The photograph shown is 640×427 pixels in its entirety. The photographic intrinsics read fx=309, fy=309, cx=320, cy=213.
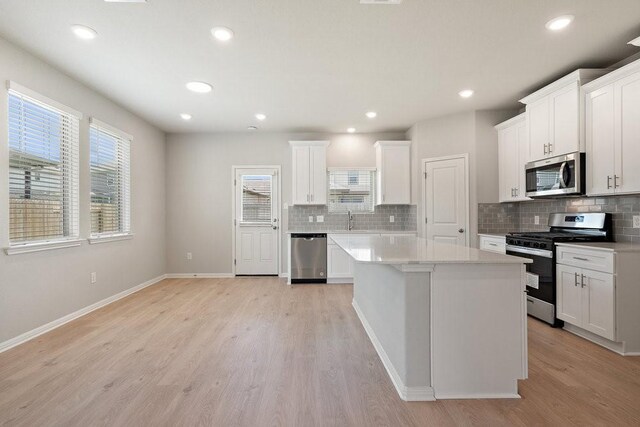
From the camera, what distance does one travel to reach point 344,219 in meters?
5.62

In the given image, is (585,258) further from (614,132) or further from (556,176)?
(614,132)

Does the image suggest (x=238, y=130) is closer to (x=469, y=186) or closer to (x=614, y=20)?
(x=469, y=186)

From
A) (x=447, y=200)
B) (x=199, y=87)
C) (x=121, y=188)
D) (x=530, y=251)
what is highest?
(x=199, y=87)

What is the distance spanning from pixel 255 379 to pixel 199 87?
3.12 m

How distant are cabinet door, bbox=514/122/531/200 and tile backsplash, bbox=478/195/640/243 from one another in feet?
0.99

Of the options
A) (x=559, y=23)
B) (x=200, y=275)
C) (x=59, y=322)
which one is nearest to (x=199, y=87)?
(x=59, y=322)

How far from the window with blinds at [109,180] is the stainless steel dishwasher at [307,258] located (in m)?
2.49

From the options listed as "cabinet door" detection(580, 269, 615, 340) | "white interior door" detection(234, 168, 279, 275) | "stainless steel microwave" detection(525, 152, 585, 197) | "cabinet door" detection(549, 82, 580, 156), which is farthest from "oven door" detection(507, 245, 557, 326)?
"white interior door" detection(234, 168, 279, 275)

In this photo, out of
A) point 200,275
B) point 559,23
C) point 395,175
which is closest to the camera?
point 559,23

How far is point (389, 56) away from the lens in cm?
293

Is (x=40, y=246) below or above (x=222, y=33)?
below

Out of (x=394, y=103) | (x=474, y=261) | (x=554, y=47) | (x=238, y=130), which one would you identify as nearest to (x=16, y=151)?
(x=238, y=130)

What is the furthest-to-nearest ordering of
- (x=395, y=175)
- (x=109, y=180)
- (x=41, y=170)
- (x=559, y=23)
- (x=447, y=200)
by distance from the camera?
(x=395, y=175) → (x=447, y=200) → (x=109, y=180) → (x=41, y=170) → (x=559, y=23)

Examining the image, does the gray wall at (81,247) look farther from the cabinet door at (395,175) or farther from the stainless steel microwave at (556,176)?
the stainless steel microwave at (556,176)
